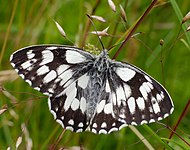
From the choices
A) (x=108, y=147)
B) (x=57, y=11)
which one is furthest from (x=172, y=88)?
(x=57, y=11)

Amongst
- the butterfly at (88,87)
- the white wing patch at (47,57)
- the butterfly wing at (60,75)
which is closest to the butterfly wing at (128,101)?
the butterfly at (88,87)

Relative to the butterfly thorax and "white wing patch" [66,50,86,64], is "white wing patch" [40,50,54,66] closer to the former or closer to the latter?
"white wing patch" [66,50,86,64]

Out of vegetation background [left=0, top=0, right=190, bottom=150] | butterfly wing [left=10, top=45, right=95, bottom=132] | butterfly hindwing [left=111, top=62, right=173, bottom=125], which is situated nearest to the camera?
butterfly hindwing [left=111, top=62, right=173, bottom=125]

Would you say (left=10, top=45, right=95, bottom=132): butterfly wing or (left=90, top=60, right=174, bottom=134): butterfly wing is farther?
(left=10, top=45, right=95, bottom=132): butterfly wing

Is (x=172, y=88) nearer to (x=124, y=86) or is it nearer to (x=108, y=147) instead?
(x=108, y=147)

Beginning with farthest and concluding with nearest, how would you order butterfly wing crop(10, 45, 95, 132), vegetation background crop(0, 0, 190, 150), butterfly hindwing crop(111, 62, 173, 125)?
vegetation background crop(0, 0, 190, 150) < butterfly wing crop(10, 45, 95, 132) < butterfly hindwing crop(111, 62, 173, 125)

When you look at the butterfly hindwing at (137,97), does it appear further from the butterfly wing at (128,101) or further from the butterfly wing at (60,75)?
the butterfly wing at (60,75)

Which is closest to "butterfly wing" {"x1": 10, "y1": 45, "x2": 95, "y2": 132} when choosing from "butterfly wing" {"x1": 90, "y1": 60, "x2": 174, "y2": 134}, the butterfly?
the butterfly

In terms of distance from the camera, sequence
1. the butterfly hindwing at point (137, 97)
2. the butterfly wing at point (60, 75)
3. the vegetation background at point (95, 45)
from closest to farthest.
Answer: the butterfly hindwing at point (137, 97) → the butterfly wing at point (60, 75) → the vegetation background at point (95, 45)

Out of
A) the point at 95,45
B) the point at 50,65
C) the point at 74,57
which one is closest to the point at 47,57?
the point at 50,65
